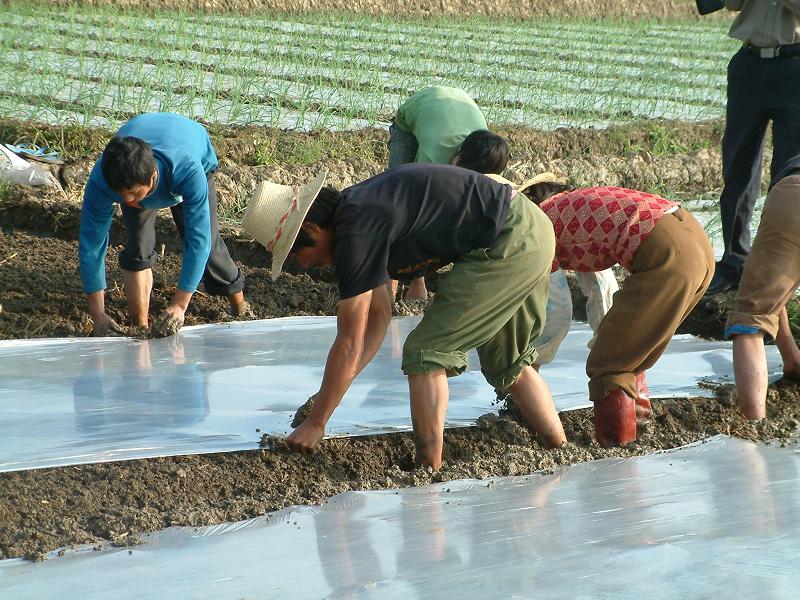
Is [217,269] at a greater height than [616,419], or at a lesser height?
greater

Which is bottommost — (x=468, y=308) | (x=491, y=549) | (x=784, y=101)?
(x=491, y=549)

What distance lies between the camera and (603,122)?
6766 millimetres

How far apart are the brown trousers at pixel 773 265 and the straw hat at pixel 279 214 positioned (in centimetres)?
124

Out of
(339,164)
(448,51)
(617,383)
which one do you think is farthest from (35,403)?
(448,51)

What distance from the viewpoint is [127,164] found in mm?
3014

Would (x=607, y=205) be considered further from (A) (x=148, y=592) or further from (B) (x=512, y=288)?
(A) (x=148, y=592)

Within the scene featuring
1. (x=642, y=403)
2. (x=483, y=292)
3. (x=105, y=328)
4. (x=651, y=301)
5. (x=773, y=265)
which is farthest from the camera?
(x=105, y=328)

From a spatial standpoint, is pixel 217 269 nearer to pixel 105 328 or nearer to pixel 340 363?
pixel 105 328

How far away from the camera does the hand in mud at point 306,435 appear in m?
2.51

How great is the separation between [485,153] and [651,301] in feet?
2.44

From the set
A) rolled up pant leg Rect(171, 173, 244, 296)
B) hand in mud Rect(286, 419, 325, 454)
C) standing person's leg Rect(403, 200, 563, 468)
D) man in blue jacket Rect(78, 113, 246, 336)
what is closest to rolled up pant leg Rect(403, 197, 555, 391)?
standing person's leg Rect(403, 200, 563, 468)

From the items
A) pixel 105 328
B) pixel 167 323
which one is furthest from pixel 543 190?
pixel 105 328

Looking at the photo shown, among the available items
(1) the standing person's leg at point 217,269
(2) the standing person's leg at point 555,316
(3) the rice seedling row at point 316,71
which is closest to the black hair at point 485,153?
(2) the standing person's leg at point 555,316

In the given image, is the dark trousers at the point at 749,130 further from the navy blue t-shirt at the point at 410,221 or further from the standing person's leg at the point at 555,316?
the navy blue t-shirt at the point at 410,221
